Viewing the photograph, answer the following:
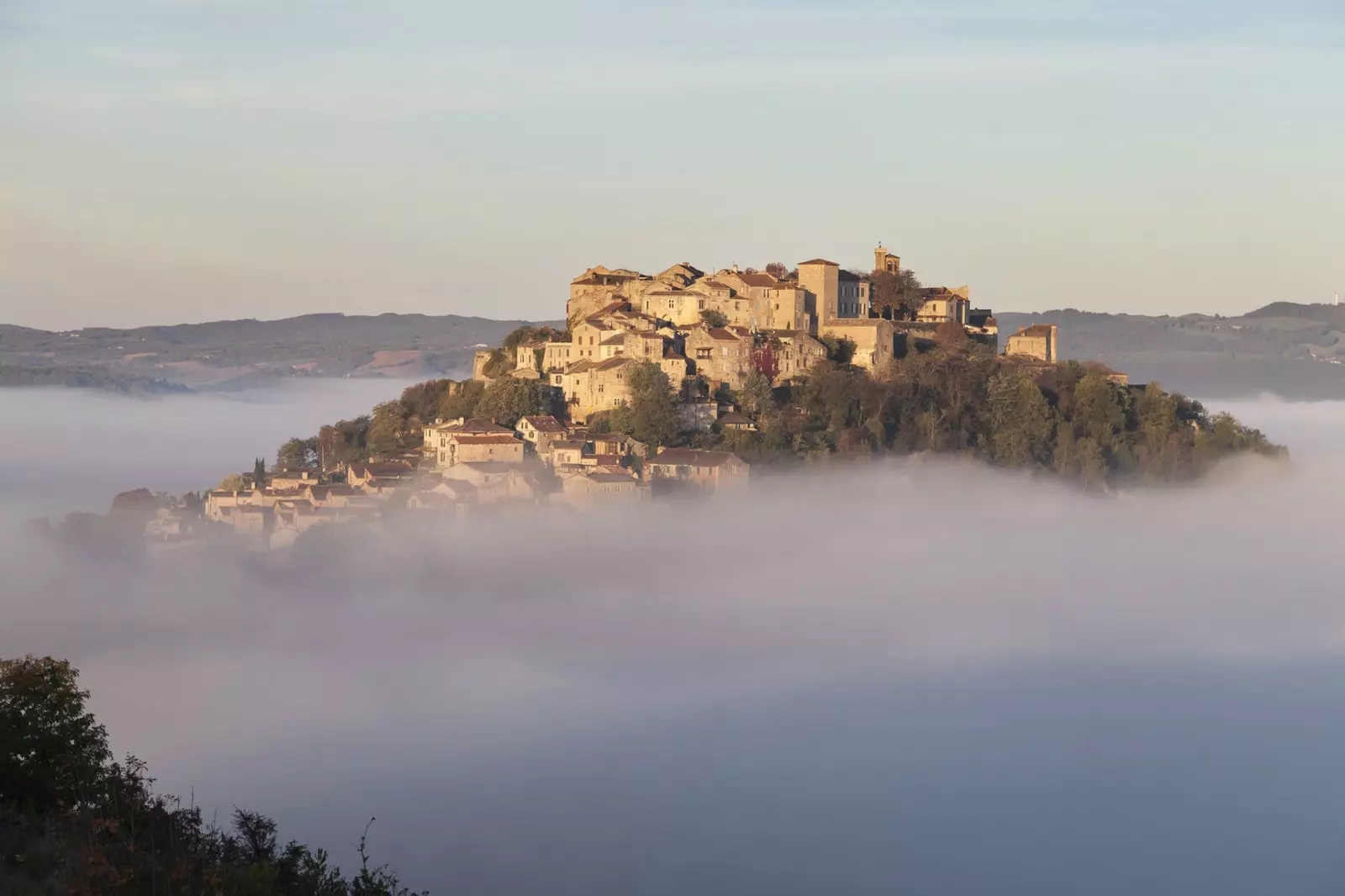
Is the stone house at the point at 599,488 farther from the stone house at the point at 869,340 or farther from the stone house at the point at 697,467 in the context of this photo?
the stone house at the point at 869,340

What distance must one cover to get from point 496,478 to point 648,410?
4689mm

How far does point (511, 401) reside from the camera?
58812mm

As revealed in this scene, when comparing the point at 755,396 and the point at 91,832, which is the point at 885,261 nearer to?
the point at 755,396

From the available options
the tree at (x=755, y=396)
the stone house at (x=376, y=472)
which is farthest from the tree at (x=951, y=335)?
the stone house at (x=376, y=472)

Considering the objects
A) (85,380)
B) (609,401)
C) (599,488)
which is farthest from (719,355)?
(85,380)

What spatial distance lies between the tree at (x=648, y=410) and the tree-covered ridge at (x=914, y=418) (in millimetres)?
40

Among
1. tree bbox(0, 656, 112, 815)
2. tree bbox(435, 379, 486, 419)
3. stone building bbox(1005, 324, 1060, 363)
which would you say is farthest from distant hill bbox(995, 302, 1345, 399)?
tree bbox(0, 656, 112, 815)

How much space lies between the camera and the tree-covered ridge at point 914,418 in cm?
5906

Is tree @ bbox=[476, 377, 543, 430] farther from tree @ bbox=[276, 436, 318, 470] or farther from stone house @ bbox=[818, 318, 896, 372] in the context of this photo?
tree @ bbox=[276, 436, 318, 470]

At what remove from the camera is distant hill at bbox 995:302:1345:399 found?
526 feet

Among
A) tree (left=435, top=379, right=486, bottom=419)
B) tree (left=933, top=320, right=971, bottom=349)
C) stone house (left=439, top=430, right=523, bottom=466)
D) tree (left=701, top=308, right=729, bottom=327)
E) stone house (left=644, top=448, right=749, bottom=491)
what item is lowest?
stone house (left=644, top=448, right=749, bottom=491)

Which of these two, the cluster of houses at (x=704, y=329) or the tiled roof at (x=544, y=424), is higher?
the cluster of houses at (x=704, y=329)

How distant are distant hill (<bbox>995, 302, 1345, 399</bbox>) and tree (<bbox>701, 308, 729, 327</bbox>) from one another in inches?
3165

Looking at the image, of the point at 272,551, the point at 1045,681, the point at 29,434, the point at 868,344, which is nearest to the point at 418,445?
the point at 272,551
